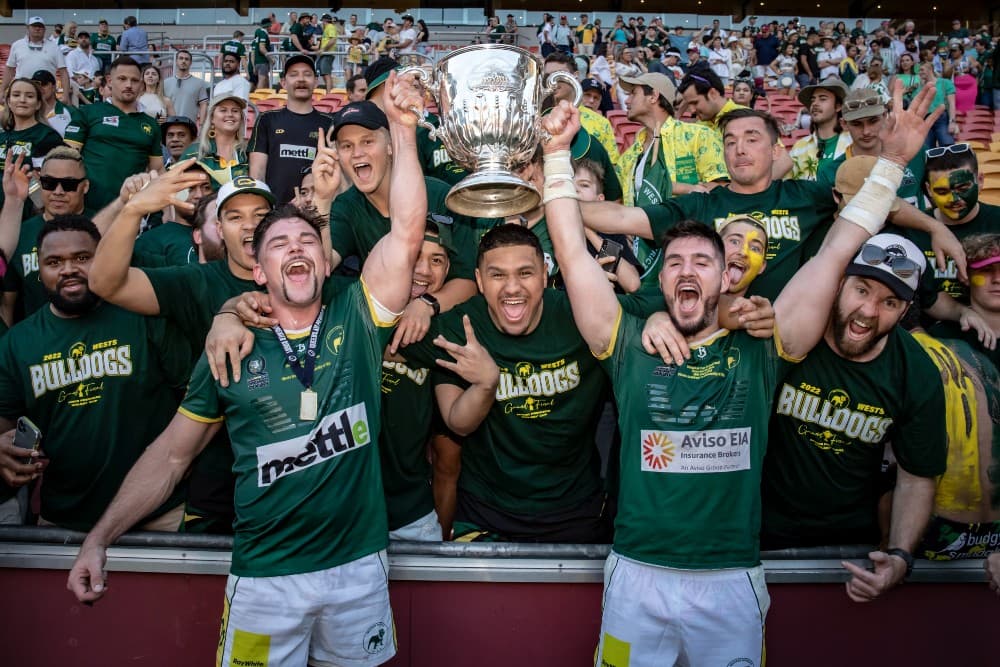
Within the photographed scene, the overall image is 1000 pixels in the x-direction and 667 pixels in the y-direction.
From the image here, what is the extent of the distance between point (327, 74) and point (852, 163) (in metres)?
13.7

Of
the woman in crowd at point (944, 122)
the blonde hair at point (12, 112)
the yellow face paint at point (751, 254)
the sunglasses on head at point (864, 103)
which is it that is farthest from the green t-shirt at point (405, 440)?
the woman in crowd at point (944, 122)

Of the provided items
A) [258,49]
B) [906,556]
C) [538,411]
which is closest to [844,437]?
[906,556]

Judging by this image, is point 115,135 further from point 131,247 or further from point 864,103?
point 864,103

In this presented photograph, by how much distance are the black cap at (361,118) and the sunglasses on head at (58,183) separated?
199cm

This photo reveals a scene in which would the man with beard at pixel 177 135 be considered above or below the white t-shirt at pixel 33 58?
below

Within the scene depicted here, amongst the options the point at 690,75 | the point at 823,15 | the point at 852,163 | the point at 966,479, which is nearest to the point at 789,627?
the point at 966,479

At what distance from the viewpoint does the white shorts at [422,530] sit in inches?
146

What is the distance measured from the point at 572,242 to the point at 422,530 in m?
1.53

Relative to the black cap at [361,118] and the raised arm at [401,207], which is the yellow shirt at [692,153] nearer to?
the black cap at [361,118]

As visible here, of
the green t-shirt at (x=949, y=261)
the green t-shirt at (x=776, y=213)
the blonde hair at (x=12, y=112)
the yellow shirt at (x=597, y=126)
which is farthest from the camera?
the blonde hair at (x=12, y=112)

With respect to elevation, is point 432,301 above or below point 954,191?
below

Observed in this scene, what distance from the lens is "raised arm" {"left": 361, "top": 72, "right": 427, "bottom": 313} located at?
2.92 metres

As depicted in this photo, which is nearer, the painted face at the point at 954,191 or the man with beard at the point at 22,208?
the painted face at the point at 954,191

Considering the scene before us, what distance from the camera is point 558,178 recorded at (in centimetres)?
317
